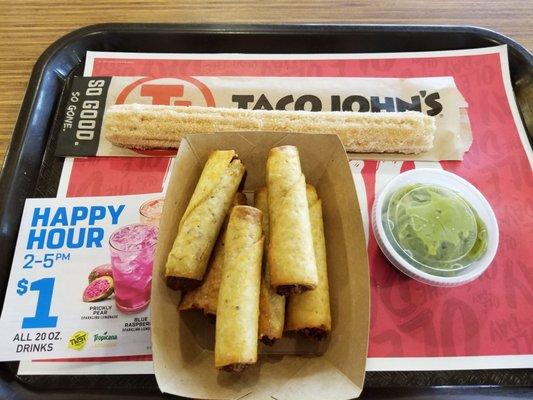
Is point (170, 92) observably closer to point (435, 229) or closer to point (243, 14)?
point (243, 14)

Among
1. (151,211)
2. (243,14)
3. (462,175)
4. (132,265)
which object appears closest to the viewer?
(132,265)

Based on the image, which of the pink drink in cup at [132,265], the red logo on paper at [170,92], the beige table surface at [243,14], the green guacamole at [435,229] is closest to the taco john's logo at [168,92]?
the red logo on paper at [170,92]

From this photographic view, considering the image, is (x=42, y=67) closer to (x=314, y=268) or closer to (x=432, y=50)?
(x=314, y=268)

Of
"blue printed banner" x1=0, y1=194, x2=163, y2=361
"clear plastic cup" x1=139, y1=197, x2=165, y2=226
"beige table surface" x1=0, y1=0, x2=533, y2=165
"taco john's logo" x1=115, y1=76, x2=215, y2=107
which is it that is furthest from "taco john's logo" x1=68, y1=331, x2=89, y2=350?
"beige table surface" x1=0, y1=0, x2=533, y2=165

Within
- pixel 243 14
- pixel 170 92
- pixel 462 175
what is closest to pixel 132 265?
pixel 170 92

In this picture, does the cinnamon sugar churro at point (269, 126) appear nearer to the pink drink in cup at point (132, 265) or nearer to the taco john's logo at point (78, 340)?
the pink drink in cup at point (132, 265)
